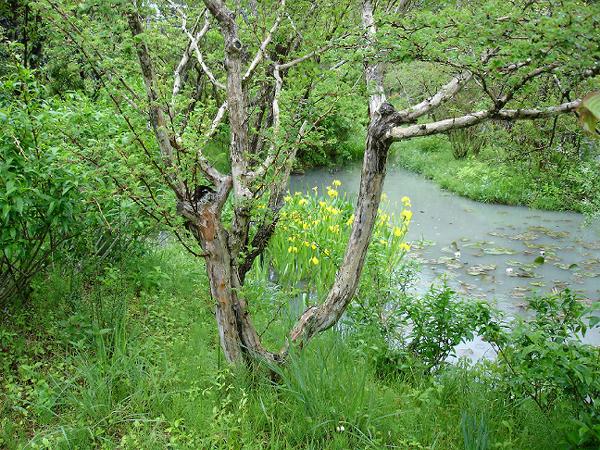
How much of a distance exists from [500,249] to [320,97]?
17.3 ft

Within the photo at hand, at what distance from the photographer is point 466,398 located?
295cm

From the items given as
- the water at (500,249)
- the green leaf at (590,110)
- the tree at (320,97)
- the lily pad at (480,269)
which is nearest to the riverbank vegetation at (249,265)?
the tree at (320,97)

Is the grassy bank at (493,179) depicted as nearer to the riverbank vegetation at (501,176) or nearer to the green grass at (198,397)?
the riverbank vegetation at (501,176)

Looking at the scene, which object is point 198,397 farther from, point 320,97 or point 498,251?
point 498,251

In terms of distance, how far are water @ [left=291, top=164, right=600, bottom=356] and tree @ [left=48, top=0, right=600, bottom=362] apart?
2.14 metres

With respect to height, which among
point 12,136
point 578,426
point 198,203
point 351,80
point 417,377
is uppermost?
point 351,80

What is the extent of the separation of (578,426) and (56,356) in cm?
276

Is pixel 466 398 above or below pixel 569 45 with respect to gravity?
below

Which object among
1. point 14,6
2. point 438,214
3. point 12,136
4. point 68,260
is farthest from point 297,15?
point 438,214

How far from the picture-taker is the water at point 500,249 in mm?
6031

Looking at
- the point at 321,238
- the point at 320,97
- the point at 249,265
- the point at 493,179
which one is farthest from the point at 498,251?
the point at 249,265

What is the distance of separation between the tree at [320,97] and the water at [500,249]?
7.01 ft

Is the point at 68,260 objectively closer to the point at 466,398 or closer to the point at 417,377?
the point at 417,377

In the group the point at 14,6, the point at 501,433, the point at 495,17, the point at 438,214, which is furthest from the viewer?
the point at 438,214
